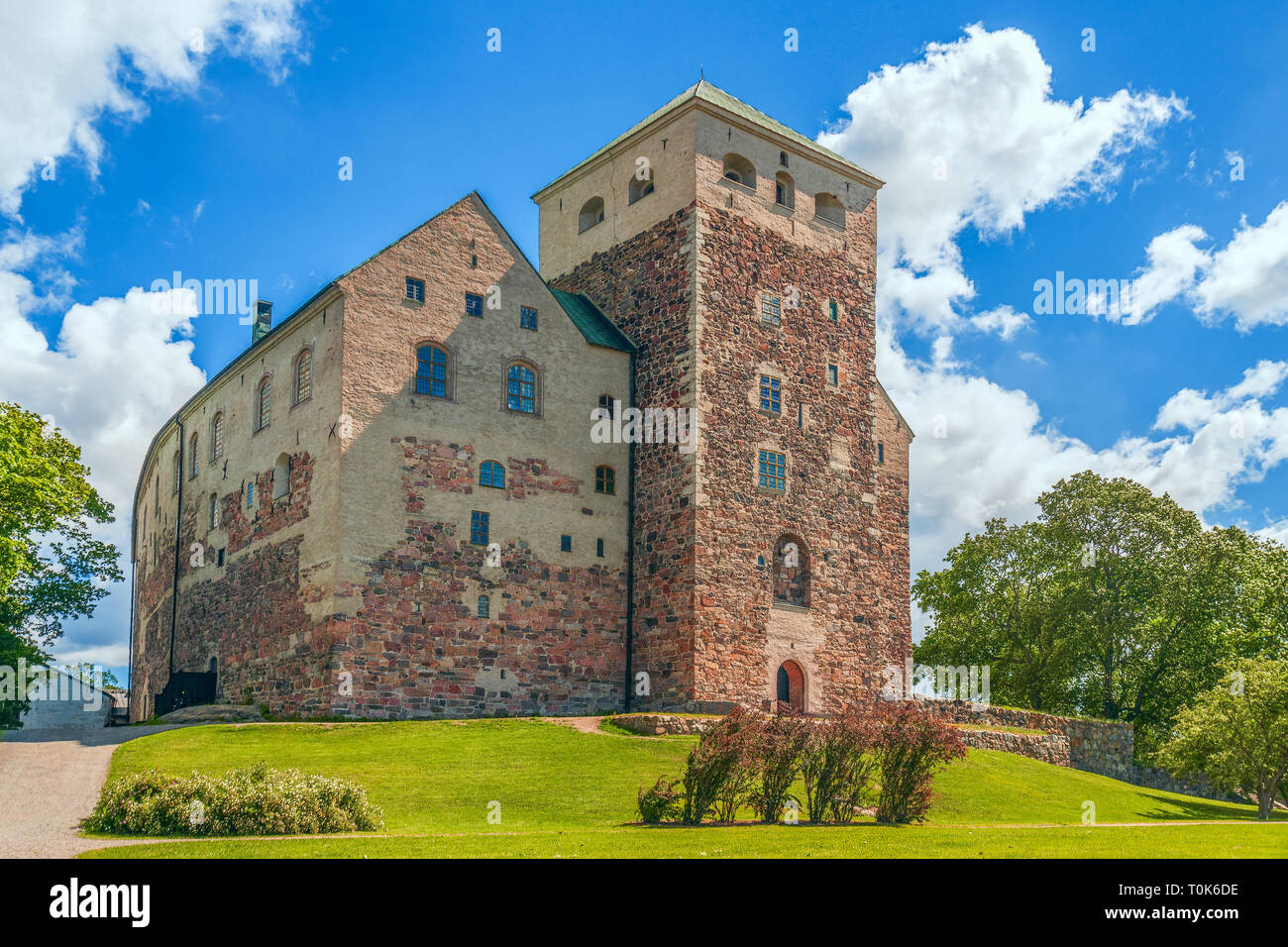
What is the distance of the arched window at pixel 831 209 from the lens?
46094 mm

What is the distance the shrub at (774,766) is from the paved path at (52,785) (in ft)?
40.9

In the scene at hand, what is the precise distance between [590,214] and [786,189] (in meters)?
7.77

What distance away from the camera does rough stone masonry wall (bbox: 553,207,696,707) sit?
3844 centimetres

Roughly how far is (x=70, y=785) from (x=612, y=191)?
28.6 metres


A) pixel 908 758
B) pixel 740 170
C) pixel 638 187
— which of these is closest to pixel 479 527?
pixel 638 187

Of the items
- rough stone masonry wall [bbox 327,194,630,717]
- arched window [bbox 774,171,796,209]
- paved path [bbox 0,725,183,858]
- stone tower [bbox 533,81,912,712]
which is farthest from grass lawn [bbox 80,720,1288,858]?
arched window [bbox 774,171,796,209]

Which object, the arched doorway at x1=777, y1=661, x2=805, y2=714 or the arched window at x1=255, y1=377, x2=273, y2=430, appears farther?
the arched window at x1=255, y1=377, x2=273, y2=430

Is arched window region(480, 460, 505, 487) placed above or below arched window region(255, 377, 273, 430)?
below

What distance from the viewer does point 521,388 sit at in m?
39.6

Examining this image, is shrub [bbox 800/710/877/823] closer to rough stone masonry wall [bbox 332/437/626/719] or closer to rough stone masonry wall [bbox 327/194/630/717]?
rough stone masonry wall [bbox 332/437/626/719]

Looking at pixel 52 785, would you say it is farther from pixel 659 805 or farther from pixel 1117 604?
pixel 1117 604

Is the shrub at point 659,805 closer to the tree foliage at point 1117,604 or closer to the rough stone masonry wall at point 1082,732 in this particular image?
the rough stone masonry wall at point 1082,732

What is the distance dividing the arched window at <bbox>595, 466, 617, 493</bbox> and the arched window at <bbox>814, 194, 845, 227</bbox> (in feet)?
44.4

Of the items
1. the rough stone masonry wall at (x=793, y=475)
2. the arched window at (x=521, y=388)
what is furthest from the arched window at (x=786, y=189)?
the arched window at (x=521, y=388)
